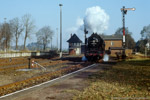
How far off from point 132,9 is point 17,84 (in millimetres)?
40914

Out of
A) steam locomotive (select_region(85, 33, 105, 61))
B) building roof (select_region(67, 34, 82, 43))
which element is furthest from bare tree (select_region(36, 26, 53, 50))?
steam locomotive (select_region(85, 33, 105, 61))

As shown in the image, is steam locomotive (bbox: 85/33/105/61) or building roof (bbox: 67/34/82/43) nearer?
steam locomotive (bbox: 85/33/105/61)

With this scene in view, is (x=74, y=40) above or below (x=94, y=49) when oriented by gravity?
above

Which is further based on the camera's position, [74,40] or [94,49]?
[74,40]

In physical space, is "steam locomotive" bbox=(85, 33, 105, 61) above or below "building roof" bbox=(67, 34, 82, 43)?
below

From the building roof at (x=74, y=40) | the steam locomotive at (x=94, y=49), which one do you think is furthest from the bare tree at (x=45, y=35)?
the steam locomotive at (x=94, y=49)

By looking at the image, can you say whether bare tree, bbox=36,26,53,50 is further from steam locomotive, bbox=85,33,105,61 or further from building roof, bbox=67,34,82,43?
steam locomotive, bbox=85,33,105,61

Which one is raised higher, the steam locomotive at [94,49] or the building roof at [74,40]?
the building roof at [74,40]

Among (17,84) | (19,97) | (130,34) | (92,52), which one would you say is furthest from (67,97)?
(130,34)

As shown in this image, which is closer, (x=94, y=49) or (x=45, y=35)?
(x=94, y=49)

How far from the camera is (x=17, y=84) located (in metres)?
10.4

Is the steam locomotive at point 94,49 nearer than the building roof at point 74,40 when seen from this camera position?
Yes

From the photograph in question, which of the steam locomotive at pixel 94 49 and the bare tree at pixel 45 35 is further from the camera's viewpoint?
the bare tree at pixel 45 35

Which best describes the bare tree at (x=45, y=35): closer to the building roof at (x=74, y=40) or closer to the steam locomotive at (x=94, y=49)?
the building roof at (x=74, y=40)
